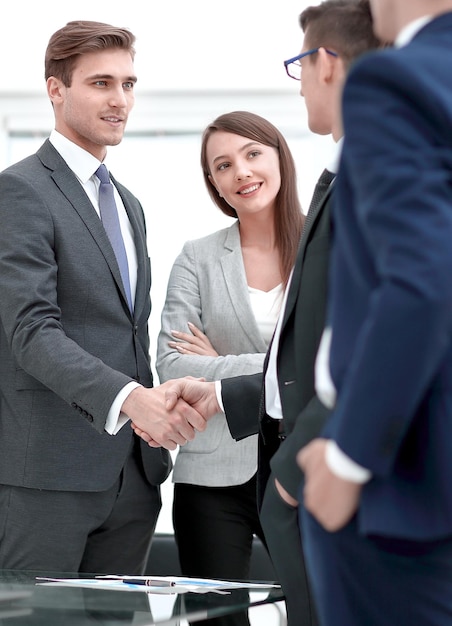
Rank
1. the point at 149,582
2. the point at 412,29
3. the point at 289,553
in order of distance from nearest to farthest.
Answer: the point at 412,29, the point at 289,553, the point at 149,582

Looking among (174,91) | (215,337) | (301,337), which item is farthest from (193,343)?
(174,91)

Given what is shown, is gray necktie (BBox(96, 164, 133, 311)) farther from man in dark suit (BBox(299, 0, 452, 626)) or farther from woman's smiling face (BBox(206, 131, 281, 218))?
man in dark suit (BBox(299, 0, 452, 626))

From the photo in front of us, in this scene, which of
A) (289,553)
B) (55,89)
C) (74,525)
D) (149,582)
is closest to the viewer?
(289,553)

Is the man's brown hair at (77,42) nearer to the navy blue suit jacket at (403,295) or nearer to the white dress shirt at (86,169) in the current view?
the white dress shirt at (86,169)

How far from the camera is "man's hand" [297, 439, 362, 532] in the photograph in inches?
38.1

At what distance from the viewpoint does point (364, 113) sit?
0.95 meters

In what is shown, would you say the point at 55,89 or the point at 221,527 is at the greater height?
the point at 55,89

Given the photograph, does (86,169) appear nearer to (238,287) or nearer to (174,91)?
(238,287)

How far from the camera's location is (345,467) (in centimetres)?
95

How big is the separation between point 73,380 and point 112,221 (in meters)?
0.60

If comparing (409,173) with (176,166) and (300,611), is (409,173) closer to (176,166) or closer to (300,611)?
(300,611)

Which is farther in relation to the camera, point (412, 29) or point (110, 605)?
→ point (110, 605)

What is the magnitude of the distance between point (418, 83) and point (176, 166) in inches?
169

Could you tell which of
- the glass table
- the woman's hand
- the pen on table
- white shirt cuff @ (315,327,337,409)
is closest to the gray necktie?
the woman's hand
